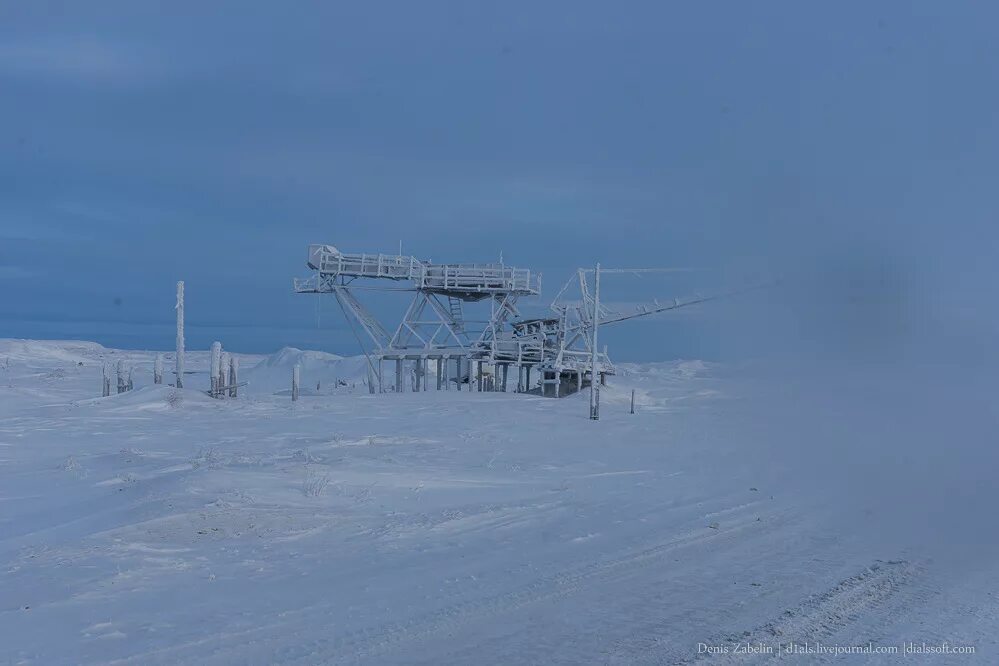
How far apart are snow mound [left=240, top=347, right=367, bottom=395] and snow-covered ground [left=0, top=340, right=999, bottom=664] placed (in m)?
39.6

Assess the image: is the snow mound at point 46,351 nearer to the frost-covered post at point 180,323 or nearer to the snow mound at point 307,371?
the snow mound at point 307,371

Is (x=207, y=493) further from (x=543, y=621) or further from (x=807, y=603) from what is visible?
(x=807, y=603)

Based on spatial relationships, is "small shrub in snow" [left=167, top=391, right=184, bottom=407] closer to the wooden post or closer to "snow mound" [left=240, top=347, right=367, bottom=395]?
the wooden post

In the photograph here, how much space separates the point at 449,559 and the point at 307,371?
57759mm

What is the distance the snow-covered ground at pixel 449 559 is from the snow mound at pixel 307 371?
39624 mm

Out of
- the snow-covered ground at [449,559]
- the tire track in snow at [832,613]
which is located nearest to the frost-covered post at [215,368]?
the snow-covered ground at [449,559]

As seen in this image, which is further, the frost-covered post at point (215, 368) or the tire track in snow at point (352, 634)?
the frost-covered post at point (215, 368)

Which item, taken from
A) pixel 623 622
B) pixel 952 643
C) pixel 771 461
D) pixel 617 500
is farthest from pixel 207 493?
pixel 771 461

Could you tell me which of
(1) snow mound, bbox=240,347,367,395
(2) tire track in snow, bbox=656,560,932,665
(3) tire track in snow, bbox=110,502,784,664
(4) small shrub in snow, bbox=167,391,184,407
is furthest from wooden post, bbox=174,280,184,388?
(2) tire track in snow, bbox=656,560,932,665

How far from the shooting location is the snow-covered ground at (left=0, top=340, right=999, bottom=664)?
695 centimetres

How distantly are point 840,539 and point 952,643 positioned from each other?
12.7 ft

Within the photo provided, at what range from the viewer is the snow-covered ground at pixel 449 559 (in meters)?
6.95

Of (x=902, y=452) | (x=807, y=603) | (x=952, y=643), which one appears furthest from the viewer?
(x=902, y=452)

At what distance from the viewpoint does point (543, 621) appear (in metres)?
7.36
